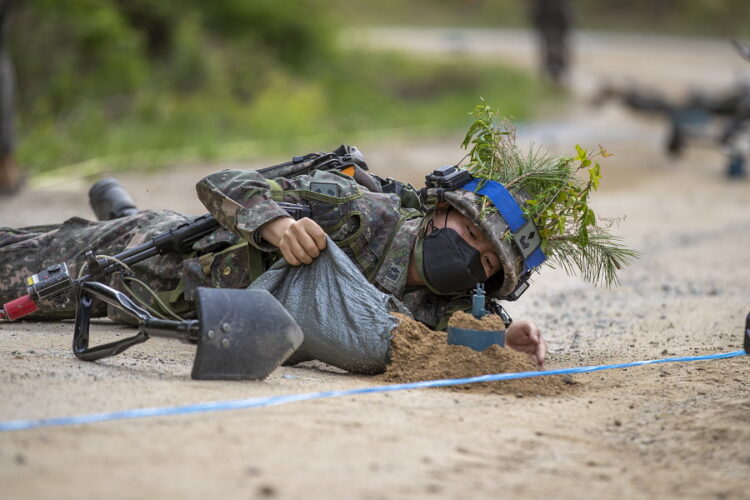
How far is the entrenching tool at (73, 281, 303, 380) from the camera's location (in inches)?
134

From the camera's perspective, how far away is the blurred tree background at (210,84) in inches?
502

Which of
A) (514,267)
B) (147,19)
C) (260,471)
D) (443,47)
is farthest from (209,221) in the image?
(443,47)

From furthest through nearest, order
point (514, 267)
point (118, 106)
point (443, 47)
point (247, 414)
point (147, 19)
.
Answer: point (443, 47) → point (147, 19) → point (118, 106) → point (514, 267) → point (247, 414)

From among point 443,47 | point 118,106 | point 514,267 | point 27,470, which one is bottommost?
point 27,470

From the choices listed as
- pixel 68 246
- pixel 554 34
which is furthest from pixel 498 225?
pixel 554 34

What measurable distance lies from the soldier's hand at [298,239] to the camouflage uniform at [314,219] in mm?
54

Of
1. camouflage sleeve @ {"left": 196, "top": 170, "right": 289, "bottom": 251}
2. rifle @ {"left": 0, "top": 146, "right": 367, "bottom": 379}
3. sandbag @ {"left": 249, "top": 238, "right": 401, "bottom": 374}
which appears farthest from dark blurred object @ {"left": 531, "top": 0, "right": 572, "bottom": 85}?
rifle @ {"left": 0, "top": 146, "right": 367, "bottom": 379}

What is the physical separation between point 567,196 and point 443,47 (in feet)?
76.3

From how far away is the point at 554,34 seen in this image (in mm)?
24000

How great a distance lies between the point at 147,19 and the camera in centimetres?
1870

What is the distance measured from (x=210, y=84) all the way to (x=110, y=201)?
1205 cm

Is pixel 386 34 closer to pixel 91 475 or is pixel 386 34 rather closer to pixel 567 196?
pixel 567 196

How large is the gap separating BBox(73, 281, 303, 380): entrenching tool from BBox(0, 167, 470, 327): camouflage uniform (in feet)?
1.83

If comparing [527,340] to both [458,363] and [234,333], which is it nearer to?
[458,363]
